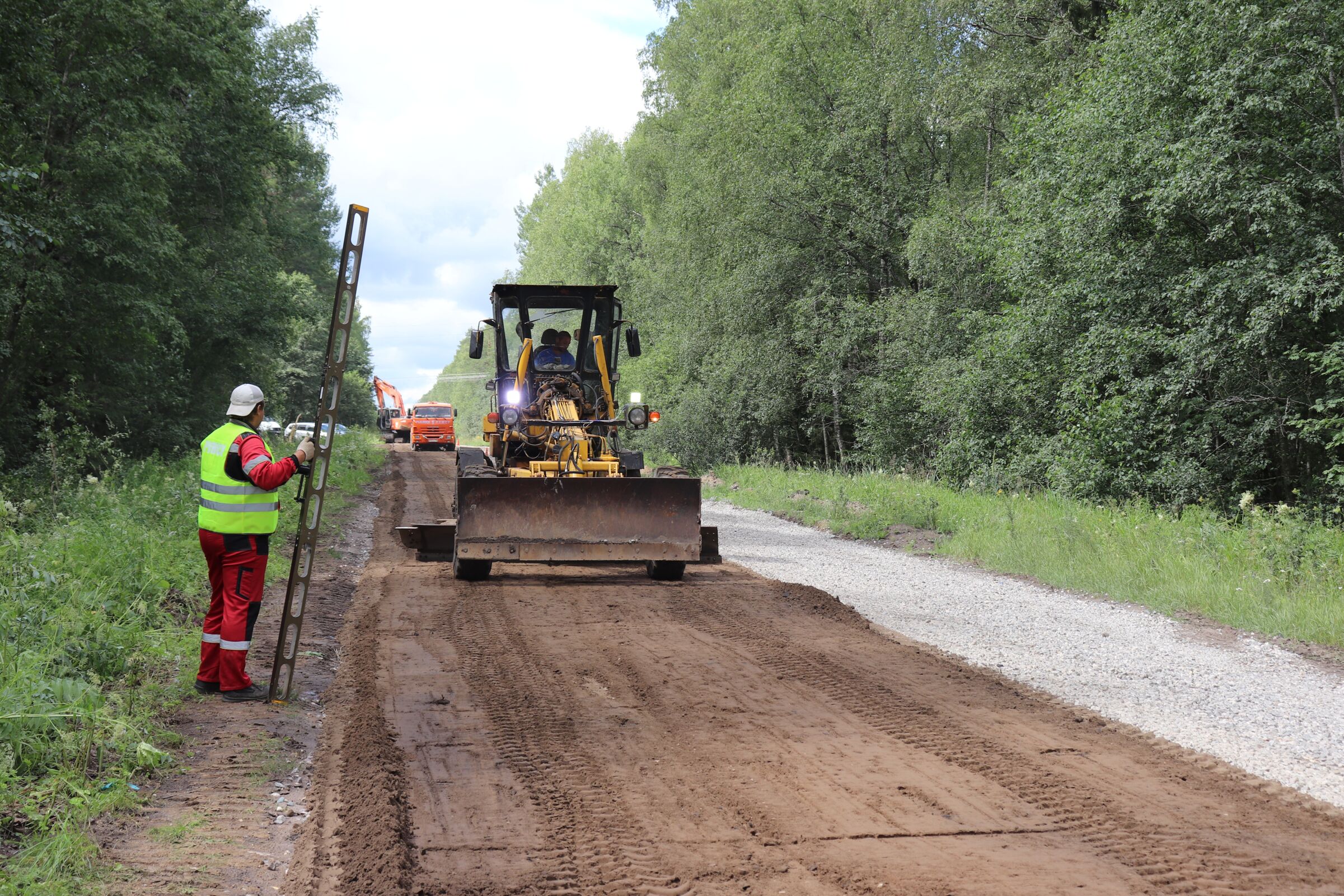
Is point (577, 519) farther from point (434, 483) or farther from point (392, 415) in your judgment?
point (392, 415)

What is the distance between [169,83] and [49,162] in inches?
128

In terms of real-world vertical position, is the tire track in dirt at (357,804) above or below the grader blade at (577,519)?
below

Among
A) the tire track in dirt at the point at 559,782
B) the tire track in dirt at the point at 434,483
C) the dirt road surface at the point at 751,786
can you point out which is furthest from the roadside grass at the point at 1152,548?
the tire track in dirt at the point at 434,483

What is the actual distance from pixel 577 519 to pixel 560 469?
0.82 meters

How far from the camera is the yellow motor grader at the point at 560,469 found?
1060cm

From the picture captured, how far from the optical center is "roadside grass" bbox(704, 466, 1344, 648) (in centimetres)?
933

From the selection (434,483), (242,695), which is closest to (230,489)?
(242,695)

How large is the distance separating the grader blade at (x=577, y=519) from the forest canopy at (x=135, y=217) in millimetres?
5763

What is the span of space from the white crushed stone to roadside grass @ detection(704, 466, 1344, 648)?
0.41 meters

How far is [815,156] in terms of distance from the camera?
25.8 meters

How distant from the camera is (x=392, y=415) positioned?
55469 mm

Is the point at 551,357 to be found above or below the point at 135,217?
below

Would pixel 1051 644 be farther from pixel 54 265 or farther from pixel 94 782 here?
pixel 54 265

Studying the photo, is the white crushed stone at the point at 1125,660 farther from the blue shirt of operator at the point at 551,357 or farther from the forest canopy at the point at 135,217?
the forest canopy at the point at 135,217
